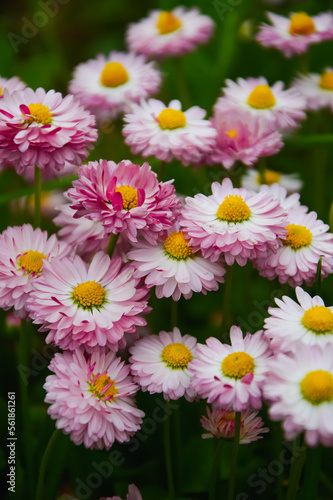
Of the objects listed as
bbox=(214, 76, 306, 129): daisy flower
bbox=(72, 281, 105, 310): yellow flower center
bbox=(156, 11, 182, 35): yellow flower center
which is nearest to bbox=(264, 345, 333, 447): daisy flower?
bbox=(72, 281, 105, 310): yellow flower center

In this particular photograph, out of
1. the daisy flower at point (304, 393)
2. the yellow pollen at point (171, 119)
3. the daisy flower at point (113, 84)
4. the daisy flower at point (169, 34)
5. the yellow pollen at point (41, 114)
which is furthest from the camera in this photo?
the daisy flower at point (169, 34)

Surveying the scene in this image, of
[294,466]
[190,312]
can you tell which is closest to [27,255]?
[294,466]

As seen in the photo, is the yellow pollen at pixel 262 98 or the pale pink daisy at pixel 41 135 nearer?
the pale pink daisy at pixel 41 135

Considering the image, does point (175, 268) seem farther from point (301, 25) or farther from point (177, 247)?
point (301, 25)

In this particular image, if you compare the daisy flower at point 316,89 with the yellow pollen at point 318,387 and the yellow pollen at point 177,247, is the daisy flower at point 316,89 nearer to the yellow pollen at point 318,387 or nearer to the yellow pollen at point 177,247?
the yellow pollen at point 177,247

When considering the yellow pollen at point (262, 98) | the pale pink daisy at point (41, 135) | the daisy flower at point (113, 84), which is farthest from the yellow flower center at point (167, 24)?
the pale pink daisy at point (41, 135)

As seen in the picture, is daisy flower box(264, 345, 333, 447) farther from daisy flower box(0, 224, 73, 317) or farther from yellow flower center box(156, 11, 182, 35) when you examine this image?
yellow flower center box(156, 11, 182, 35)

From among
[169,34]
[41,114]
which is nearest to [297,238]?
[41,114]

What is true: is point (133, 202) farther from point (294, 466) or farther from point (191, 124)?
point (294, 466)
